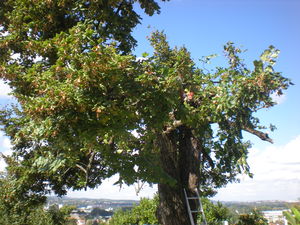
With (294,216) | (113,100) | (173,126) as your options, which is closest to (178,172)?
(173,126)

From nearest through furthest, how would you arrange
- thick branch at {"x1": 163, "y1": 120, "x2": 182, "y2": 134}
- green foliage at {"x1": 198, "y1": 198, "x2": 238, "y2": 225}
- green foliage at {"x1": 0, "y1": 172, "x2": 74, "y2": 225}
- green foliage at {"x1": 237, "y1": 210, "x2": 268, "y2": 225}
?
thick branch at {"x1": 163, "y1": 120, "x2": 182, "y2": 134}, green foliage at {"x1": 0, "y1": 172, "x2": 74, "y2": 225}, green foliage at {"x1": 237, "y1": 210, "x2": 268, "y2": 225}, green foliage at {"x1": 198, "y1": 198, "x2": 238, "y2": 225}

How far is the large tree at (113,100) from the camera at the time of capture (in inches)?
186

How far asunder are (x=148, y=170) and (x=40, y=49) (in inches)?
145

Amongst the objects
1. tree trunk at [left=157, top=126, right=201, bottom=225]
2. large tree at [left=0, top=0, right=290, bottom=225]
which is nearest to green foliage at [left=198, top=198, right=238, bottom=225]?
large tree at [left=0, top=0, right=290, bottom=225]

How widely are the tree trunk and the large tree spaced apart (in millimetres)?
29

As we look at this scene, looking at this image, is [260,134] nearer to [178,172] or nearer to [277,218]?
[178,172]

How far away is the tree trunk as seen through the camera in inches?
288

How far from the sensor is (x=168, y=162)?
791 centimetres

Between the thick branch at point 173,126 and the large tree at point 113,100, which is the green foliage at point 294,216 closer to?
the large tree at point 113,100

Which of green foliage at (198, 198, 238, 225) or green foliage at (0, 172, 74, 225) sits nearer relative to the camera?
green foliage at (0, 172, 74, 225)

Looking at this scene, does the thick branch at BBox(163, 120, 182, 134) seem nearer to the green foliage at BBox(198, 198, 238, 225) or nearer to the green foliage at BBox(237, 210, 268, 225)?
the green foliage at BBox(198, 198, 238, 225)

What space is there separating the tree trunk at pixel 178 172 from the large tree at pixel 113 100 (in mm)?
29

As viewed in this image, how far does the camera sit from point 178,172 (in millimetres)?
8055

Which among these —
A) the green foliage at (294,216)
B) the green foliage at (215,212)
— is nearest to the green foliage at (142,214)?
the green foliage at (215,212)
